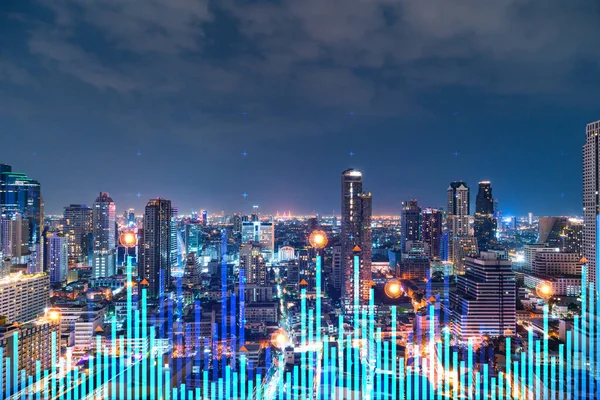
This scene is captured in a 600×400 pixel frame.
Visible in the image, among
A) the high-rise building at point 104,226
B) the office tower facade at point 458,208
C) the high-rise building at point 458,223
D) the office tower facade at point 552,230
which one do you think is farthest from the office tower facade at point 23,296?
the office tower facade at point 552,230

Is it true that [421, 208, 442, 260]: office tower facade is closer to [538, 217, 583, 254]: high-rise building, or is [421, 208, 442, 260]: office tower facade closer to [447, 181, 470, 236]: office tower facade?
[447, 181, 470, 236]: office tower facade

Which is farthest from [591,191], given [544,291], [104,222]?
[104,222]

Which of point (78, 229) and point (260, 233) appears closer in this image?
point (78, 229)

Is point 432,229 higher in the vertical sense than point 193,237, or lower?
higher

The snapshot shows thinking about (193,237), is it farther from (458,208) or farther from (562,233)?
(562,233)

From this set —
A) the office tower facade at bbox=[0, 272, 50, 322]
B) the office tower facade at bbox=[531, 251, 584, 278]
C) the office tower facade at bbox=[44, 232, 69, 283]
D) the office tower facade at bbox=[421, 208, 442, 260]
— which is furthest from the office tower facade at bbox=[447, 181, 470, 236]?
the office tower facade at bbox=[0, 272, 50, 322]

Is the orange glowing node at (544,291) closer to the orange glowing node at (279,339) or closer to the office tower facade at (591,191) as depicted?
the office tower facade at (591,191)

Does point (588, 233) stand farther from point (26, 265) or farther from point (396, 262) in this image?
point (26, 265)
